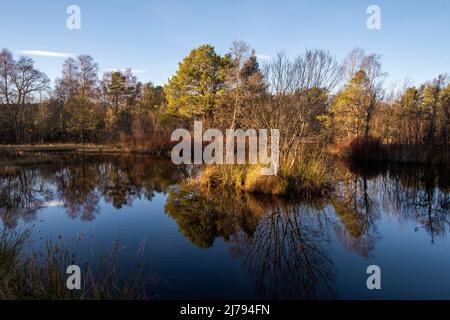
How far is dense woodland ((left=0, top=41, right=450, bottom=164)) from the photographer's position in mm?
11711

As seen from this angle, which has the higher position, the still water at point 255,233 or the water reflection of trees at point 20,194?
the water reflection of trees at point 20,194

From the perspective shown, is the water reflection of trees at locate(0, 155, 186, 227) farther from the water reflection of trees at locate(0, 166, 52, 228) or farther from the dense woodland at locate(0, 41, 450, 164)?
the dense woodland at locate(0, 41, 450, 164)

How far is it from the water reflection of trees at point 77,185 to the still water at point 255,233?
2.8 inches

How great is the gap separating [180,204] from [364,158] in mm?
18986

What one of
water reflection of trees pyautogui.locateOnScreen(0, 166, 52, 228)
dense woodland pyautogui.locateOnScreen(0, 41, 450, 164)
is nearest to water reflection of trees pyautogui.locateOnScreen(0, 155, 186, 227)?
water reflection of trees pyautogui.locateOnScreen(0, 166, 52, 228)

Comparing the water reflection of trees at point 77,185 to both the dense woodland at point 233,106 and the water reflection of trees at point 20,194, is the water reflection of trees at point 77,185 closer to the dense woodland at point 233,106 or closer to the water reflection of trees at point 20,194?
the water reflection of trees at point 20,194

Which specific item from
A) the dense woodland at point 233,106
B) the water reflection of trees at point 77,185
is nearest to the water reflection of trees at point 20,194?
the water reflection of trees at point 77,185

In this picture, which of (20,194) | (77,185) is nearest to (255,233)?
(20,194)

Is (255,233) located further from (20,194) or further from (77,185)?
(77,185)

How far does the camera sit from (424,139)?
20.9 m

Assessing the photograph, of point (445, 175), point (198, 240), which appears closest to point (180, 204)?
point (198, 240)

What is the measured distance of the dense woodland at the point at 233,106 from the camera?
1171cm
